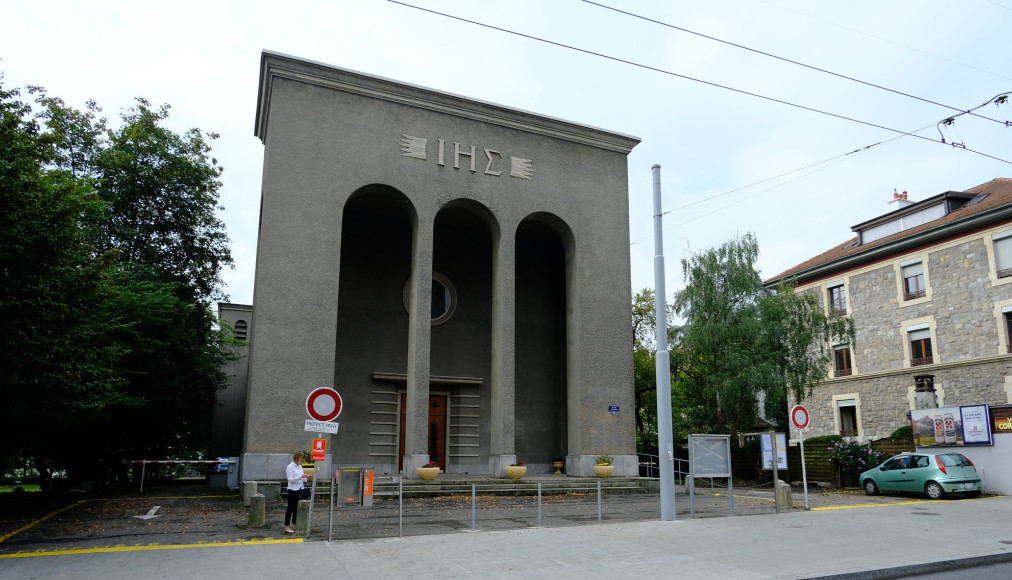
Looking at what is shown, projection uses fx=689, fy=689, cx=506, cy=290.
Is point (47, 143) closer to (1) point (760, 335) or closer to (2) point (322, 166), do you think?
(2) point (322, 166)

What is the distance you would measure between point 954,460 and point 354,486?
16.7 meters

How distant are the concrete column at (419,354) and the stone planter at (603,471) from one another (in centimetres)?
528

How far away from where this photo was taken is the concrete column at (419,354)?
19750 millimetres

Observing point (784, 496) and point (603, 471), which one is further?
point (603, 471)

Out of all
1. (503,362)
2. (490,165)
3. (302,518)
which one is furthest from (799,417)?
(490,165)

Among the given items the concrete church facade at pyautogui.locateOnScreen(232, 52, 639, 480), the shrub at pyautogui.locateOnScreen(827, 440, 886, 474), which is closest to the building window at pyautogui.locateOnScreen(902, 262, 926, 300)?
the shrub at pyautogui.locateOnScreen(827, 440, 886, 474)

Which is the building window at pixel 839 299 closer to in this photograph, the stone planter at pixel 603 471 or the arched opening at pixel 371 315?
the stone planter at pixel 603 471

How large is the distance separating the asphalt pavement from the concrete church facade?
15.3 feet

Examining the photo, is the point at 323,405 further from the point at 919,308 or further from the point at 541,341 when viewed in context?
the point at 919,308

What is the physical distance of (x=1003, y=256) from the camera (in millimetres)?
27312

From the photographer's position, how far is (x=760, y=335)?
1033 inches

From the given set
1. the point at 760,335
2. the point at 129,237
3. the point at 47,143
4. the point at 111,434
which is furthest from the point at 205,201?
the point at 760,335

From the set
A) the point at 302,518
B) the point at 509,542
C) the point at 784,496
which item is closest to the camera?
the point at 509,542

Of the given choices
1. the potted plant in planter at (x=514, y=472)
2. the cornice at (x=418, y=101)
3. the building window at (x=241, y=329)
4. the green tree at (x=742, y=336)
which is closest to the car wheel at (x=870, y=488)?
the green tree at (x=742, y=336)
